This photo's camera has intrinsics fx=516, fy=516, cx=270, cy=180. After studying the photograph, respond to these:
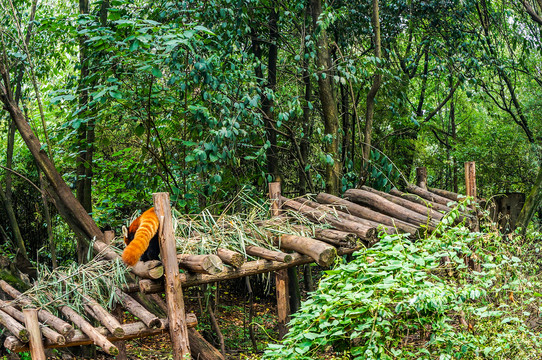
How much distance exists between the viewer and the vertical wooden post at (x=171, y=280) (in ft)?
13.0

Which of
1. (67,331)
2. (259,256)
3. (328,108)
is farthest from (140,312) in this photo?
(328,108)

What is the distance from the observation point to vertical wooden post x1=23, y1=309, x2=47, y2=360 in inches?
152

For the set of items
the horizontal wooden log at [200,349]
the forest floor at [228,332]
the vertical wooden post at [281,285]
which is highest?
the vertical wooden post at [281,285]

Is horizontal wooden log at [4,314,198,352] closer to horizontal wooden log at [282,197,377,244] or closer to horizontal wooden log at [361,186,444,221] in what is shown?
horizontal wooden log at [282,197,377,244]

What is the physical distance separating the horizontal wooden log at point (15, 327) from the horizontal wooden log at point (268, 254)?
6.11ft

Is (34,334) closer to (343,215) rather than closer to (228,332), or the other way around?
(343,215)

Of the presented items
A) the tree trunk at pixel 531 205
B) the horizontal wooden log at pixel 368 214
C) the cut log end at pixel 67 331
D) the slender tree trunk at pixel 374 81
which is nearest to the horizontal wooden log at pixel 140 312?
the cut log end at pixel 67 331

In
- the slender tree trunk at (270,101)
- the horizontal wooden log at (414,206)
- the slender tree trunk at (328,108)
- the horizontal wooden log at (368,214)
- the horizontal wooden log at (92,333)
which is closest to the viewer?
the horizontal wooden log at (92,333)

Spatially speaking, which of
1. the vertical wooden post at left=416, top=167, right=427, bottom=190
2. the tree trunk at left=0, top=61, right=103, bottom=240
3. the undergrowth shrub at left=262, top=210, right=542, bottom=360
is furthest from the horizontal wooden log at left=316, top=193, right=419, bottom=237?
the tree trunk at left=0, top=61, right=103, bottom=240

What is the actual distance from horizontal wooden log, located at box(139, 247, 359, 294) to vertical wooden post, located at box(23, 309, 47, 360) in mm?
798

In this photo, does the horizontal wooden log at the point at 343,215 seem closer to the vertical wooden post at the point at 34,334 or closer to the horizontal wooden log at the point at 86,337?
the horizontal wooden log at the point at 86,337

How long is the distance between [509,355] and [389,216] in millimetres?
1998

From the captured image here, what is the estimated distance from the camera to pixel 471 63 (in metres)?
7.20

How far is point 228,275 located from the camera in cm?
427
